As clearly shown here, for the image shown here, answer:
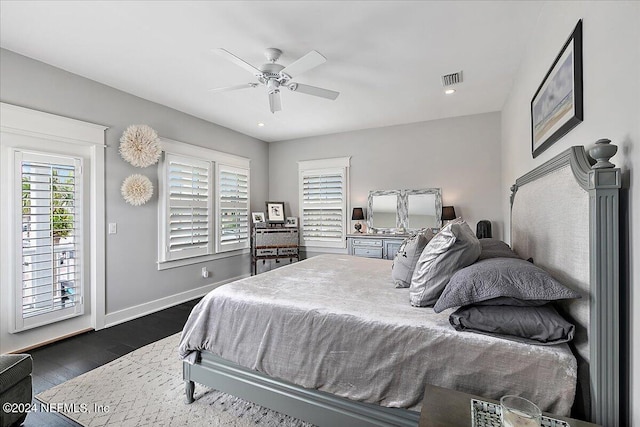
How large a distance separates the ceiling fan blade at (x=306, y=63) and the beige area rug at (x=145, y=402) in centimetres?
257

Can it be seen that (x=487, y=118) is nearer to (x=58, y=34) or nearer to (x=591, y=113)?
(x=591, y=113)

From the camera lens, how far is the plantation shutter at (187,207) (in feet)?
13.2

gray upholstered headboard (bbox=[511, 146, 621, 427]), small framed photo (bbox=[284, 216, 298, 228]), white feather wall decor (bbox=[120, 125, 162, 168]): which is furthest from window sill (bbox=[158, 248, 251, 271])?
gray upholstered headboard (bbox=[511, 146, 621, 427])

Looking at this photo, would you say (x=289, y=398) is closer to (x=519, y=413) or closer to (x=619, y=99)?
(x=519, y=413)

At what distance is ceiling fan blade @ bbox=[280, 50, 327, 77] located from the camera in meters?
2.22

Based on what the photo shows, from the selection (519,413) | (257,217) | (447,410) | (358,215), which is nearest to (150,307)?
(257,217)

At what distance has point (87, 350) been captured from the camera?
109 inches

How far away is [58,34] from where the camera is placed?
7.82 ft

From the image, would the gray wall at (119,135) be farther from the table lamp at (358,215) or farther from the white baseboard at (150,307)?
the table lamp at (358,215)

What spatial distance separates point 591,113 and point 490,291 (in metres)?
0.95

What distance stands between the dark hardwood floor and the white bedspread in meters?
1.17

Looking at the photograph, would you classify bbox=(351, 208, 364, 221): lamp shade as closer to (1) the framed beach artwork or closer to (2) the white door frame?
(1) the framed beach artwork

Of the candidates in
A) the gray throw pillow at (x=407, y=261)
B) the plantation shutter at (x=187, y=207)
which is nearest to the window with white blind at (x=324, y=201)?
the plantation shutter at (x=187, y=207)

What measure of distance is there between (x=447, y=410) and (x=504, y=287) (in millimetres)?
582
